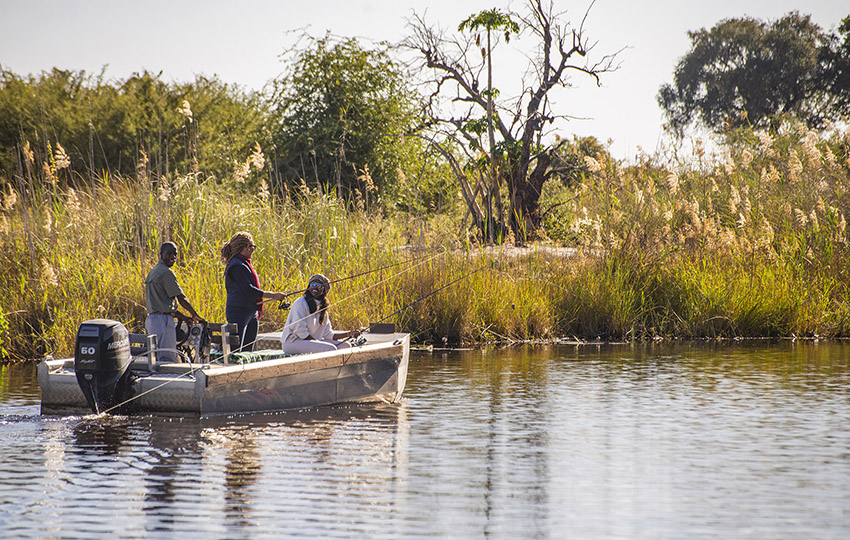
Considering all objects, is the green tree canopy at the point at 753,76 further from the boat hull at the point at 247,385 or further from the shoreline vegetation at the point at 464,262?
the boat hull at the point at 247,385

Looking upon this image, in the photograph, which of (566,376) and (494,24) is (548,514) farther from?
(494,24)

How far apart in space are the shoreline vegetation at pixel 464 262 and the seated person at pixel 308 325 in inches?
134

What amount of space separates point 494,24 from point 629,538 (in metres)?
17.5

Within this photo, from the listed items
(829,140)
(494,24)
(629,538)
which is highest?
(494,24)

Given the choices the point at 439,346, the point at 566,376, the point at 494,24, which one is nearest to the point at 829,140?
the point at 494,24

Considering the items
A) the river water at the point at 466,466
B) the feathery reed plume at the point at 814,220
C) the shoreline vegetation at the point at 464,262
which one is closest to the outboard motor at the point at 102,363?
the river water at the point at 466,466

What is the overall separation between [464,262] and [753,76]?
125 ft

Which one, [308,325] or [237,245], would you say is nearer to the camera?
[308,325]

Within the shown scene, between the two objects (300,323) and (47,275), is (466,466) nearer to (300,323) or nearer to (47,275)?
(300,323)

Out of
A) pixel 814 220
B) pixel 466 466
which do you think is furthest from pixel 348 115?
pixel 466 466

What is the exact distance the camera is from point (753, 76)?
50.2 metres

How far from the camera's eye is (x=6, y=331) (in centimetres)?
1458

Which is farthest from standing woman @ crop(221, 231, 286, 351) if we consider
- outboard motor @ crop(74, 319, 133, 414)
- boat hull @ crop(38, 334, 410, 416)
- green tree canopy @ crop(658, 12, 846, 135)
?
green tree canopy @ crop(658, 12, 846, 135)

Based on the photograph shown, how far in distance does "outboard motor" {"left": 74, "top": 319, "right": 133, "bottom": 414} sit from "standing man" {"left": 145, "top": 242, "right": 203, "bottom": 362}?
958mm
